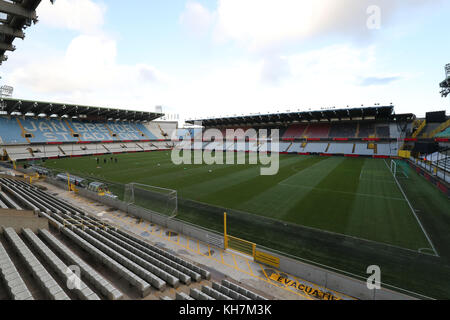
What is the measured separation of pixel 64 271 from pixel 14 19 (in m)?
12.6

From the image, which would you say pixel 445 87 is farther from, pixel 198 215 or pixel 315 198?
pixel 198 215

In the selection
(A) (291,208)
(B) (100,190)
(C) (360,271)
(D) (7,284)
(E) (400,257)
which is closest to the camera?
(D) (7,284)

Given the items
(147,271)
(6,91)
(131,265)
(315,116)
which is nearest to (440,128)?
(315,116)

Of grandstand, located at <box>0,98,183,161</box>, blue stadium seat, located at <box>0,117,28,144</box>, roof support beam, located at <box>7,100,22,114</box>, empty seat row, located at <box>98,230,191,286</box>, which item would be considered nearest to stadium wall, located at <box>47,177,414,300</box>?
empty seat row, located at <box>98,230,191,286</box>

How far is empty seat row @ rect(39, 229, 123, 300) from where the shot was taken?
5.06m

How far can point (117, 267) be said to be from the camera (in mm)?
6168

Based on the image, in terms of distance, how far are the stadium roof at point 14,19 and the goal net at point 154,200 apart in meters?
10.7

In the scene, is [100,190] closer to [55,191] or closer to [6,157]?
[55,191]

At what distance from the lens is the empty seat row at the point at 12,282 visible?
447 centimetres
